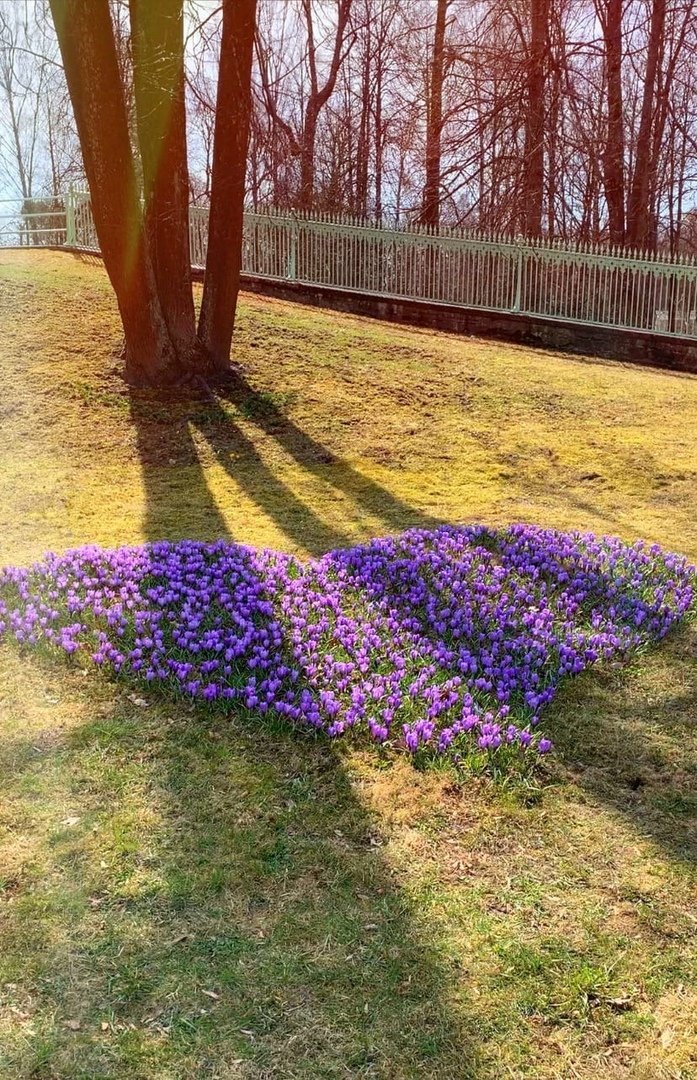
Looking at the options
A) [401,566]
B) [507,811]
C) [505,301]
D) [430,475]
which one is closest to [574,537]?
[401,566]

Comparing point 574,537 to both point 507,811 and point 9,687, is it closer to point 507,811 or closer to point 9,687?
point 507,811

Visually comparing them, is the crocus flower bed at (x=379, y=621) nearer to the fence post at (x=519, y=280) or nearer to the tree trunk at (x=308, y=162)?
the fence post at (x=519, y=280)

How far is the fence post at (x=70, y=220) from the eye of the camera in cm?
1841

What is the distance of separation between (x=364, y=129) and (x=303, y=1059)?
84.5ft

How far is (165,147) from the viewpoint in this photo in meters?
9.58

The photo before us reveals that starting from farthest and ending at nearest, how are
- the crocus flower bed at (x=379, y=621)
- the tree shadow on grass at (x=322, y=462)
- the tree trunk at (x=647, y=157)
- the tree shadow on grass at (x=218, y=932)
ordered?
the tree trunk at (x=647, y=157), the tree shadow on grass at (x=322, y=462), the crocus flower bed at (x=379, y=621), the tree shadow on grass at (x=218, y=932)

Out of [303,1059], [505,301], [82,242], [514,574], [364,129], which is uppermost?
[364,129]

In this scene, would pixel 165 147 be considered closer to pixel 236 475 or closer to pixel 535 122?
pixel 236 475

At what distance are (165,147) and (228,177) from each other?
71cm

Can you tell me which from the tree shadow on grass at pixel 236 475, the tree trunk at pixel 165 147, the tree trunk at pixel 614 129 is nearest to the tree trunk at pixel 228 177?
the tree trunk at pixel 165 147

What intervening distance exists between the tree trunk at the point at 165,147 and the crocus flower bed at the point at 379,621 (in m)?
4.79

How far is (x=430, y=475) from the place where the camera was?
8391 millimetres

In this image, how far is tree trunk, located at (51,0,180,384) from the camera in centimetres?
830

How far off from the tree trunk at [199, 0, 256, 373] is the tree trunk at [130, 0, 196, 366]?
0.35 metres
